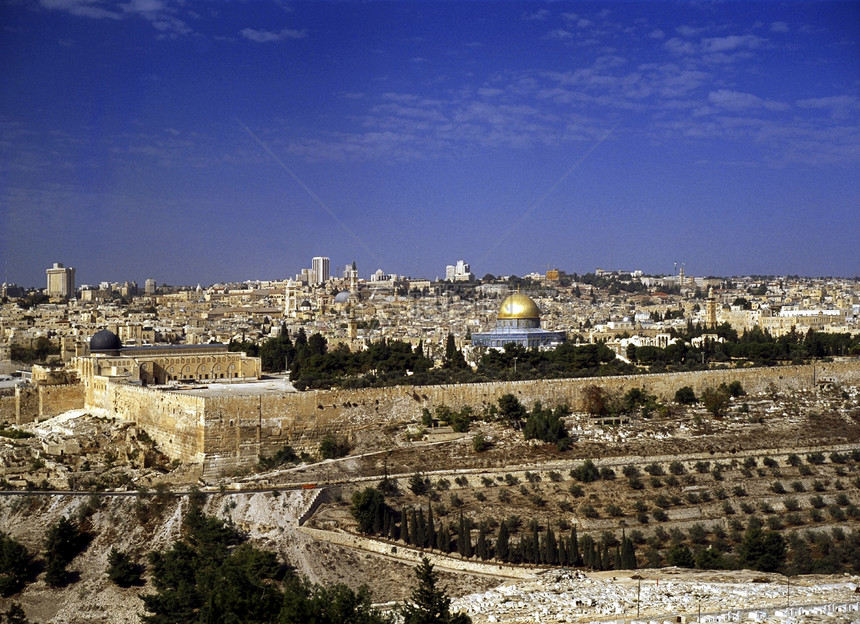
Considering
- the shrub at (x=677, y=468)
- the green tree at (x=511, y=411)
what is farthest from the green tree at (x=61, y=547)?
the shrub at (x=677, y=468)

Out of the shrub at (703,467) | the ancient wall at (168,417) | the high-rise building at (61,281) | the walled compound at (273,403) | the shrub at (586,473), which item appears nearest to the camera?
the shrub at (586,473)

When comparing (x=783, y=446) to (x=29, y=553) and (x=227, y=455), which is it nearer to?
(x=227, y=455)

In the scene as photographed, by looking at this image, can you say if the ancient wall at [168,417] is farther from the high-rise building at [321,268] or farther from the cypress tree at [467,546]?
the high-rise building at [321,268]

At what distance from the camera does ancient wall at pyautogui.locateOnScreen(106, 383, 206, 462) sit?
71.9ft

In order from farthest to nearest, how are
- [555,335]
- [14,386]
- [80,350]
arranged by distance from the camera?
[555,335] < [80,350] < [14,386]

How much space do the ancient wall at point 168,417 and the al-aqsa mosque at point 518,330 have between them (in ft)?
49.9

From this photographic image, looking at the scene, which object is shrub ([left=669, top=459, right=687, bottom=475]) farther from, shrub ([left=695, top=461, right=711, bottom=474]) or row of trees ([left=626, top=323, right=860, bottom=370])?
row of trees ([left=626, top=323, right=860, bottom=370])

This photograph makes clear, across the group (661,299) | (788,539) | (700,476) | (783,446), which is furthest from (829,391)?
(661,299)

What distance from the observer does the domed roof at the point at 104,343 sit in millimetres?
28734

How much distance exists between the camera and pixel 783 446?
75.9ft

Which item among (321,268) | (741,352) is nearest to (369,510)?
(741,352)

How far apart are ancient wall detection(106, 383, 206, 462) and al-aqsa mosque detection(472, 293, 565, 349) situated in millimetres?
15208

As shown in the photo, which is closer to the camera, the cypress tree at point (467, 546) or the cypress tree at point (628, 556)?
the cypress tree at point (628, 556)

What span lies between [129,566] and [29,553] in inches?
73.7
